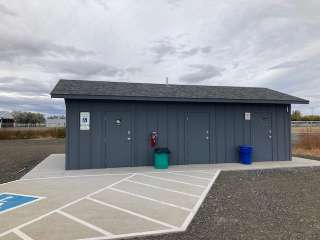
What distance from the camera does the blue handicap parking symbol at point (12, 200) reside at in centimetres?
535

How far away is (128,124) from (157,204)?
16.1ft

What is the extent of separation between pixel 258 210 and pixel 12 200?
4.89 metres

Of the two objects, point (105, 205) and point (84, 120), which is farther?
point (84, 120)

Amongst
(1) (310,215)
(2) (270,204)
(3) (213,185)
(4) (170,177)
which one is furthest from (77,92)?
(1) (310,215)

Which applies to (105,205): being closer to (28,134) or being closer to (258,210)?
(258,210)

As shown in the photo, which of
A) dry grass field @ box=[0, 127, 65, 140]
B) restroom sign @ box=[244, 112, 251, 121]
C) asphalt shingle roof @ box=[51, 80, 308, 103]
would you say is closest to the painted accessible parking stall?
asphalt shingle roof @ box=[51, 80, 308, 103]

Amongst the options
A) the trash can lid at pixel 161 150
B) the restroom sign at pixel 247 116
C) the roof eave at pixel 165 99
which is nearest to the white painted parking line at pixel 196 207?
the trash can lid at pixel 161 150

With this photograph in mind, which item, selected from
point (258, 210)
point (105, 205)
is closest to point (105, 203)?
point (105, 205)

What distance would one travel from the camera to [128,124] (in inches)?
399

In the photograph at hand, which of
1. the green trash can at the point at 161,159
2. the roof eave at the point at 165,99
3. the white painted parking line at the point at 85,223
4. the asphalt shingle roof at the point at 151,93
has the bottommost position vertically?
the white painted parking line at the point at 85,223

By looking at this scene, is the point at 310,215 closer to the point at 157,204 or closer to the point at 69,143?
the point at 157,204

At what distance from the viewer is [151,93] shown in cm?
1023

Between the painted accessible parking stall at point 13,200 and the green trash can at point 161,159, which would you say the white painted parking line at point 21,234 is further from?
the green trash can at point 161,159

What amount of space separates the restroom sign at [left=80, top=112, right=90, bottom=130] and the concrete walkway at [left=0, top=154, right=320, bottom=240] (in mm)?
1498
